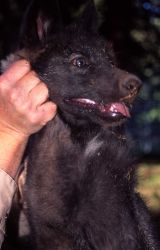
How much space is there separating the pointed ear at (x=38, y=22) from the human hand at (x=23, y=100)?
457 mm

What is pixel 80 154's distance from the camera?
3.37 m

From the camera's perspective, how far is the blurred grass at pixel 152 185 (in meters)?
6.03

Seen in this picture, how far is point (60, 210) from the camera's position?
3.18 meters

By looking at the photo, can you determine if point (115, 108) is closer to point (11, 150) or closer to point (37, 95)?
point (37, 95)

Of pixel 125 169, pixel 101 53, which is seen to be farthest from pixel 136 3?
pixel 125 169

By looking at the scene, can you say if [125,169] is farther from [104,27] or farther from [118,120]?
[104,27]

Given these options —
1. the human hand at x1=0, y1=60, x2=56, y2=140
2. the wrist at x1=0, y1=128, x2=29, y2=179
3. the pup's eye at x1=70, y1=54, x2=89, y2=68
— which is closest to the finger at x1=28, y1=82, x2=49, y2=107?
the human hand at x1=0, y1=60, x2=56, y2=140

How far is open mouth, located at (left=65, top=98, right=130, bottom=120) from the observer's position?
10.4 ft

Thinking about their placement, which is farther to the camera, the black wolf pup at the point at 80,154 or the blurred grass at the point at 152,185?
the blurred grass at the point at 152,185

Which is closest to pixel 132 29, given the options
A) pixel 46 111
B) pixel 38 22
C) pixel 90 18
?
pixel 90 18

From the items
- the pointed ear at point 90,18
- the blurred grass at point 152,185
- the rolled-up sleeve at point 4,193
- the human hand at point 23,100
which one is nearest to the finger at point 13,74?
the human hand at point 23,100

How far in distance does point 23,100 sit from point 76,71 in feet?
2.26

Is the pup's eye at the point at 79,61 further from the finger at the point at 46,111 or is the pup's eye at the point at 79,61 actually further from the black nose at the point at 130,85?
the finger at the point at 46,111

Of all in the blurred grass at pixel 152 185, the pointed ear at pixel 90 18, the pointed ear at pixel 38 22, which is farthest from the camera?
the blurred grass at pixel 152 185
